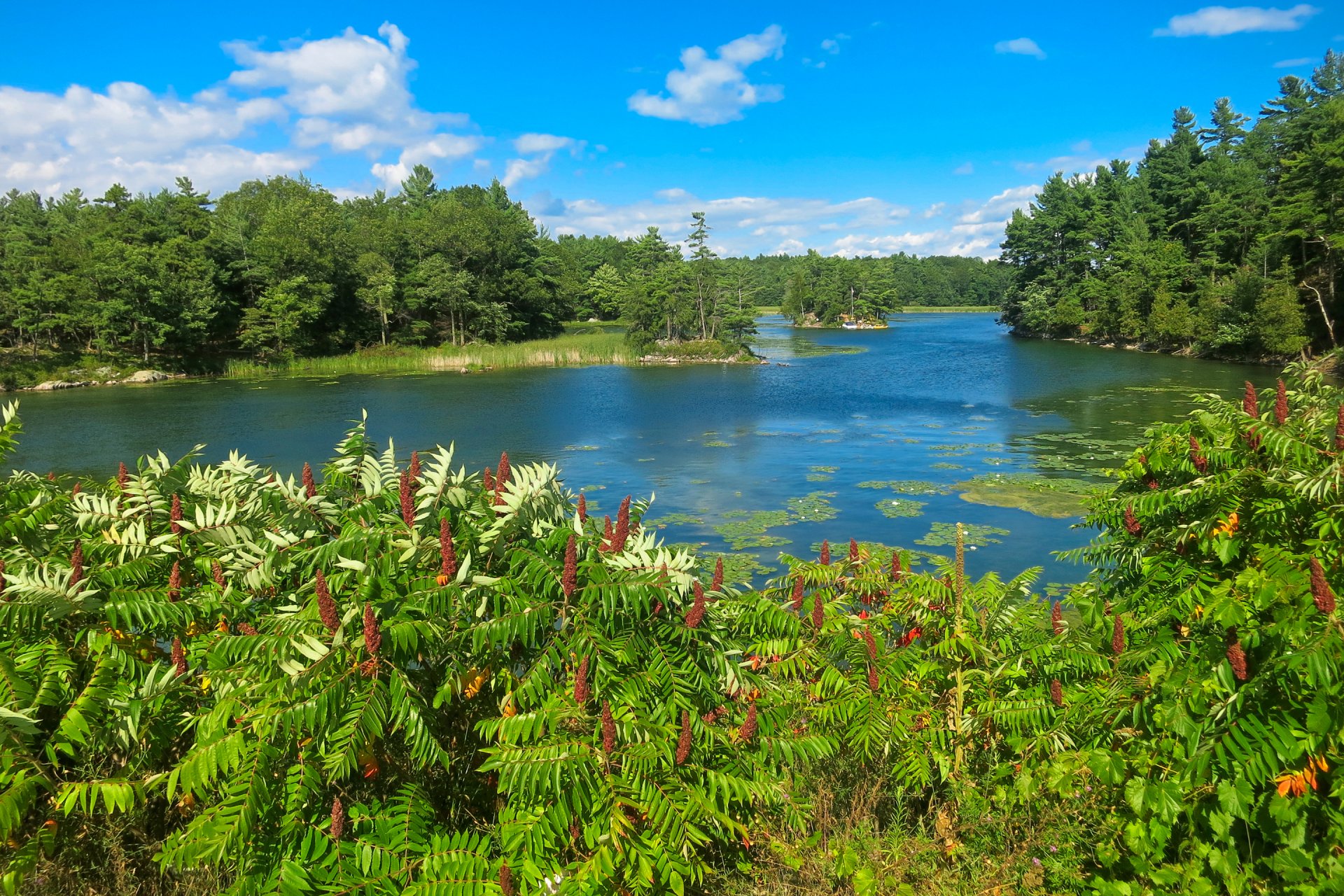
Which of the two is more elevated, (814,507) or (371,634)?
(371,634)

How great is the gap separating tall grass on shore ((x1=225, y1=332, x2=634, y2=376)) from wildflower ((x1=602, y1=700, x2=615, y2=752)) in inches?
1948

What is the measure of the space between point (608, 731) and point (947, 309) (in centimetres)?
16696

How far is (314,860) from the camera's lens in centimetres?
273

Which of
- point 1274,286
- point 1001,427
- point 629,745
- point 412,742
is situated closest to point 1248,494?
point 629,745

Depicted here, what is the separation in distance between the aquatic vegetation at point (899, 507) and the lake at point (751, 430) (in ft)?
0.24

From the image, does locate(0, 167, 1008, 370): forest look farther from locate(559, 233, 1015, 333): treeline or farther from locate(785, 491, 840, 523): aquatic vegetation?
locate(785, 491, 840, 523): aquatic vegetation

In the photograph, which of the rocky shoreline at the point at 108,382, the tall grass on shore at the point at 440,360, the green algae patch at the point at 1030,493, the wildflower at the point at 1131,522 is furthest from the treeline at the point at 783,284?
the wildflower at the point at 1131,522

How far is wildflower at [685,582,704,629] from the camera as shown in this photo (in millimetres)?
2922

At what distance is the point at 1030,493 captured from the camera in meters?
18.2

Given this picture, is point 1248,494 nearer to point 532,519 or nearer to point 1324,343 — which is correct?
point 532,519

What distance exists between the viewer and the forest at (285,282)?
47906 mm

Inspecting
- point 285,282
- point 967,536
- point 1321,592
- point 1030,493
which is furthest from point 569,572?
point 285,282

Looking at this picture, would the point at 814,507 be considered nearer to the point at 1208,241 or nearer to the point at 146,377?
the point at 146,377

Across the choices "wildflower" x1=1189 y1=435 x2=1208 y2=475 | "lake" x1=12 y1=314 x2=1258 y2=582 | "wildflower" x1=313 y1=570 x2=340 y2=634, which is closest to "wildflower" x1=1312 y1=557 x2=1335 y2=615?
"wildflower" x1=1189 y1=435 x2=1208 y2=475
